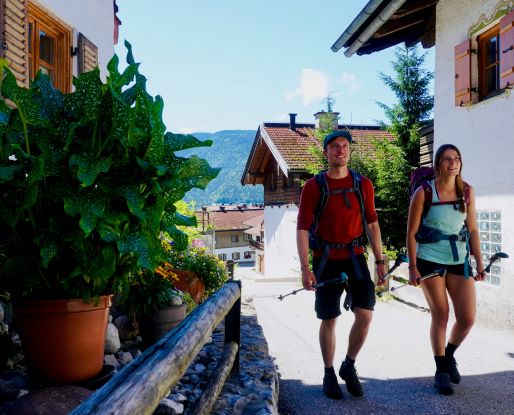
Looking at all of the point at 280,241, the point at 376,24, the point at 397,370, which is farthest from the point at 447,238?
the point at 280,241

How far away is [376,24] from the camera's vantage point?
25.1 ft

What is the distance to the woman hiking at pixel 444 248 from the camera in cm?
360

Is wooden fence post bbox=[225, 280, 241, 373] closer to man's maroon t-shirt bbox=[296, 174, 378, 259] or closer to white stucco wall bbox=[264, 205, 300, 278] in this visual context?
man's maroon t-shirt bbox=[296, 174, 378, 259]

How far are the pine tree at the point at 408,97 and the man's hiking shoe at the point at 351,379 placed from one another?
12736 mm

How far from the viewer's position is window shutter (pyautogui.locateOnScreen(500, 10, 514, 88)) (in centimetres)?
657

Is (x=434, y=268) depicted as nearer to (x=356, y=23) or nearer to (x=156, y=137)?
(x=156, y=137)

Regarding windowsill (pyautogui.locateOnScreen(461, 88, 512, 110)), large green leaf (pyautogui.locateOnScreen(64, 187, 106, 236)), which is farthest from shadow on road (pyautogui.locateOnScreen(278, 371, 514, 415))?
windowsill (pyautogui.locateOnScreen(461, 88, 512, 110))

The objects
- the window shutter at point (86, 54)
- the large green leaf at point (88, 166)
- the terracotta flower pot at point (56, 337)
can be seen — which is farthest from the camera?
the window shutter at point (86, 54)

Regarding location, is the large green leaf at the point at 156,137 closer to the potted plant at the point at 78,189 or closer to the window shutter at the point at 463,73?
the potted plant at the point at 78,189

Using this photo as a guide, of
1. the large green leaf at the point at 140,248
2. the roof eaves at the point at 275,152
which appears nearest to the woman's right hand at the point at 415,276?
the large green leaf at the point at 140,248

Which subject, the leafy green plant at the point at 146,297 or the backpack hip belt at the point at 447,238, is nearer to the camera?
the backpack hip belt at the point at 447,238

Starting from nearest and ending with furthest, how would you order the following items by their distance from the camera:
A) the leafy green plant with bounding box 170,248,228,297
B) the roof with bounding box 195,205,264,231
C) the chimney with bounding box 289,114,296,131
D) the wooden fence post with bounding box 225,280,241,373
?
1. the wooden fence post with bounding box 225,280,241,373
2. the leafy green plant with bounding box 170,248,228,297
3. the chimney with bounding box 289,114,296,131
4. the roof with bounding box 195,205,264,231

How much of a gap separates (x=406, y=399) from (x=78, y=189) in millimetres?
2650

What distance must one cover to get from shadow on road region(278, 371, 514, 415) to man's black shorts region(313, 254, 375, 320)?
1.93 feet
